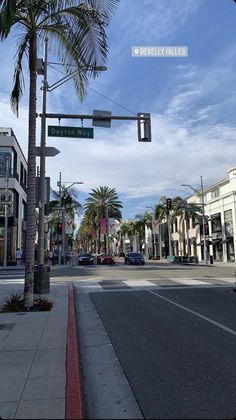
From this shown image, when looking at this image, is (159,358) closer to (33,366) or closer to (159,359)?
(159,359)

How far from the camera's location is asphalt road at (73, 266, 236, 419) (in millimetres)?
5180

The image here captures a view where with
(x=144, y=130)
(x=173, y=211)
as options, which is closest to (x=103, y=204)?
(x=173, y=211)

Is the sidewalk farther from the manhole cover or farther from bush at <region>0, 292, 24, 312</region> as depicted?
bush at <region>0, 292, 24, 312</region>

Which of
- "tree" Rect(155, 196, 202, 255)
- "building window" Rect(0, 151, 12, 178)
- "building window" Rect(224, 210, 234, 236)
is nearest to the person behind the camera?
"building window" Rect(0, 151, 12, 178)

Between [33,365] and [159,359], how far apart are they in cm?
196

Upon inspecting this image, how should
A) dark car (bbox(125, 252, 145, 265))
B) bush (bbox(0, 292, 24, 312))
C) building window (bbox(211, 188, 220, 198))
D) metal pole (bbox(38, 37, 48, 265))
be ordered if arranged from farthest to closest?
building window (bbox(211, 188, 220, 198)), dark car (bbox(125, 252, 145, 265)), metal pole (bbox(38, 37, 48, 265)), bush (bbox(0, 292, 24, 312))

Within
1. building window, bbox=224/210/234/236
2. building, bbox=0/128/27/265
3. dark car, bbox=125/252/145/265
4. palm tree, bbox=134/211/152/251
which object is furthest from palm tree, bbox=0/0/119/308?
palm tree, bbox=134/211/152/251

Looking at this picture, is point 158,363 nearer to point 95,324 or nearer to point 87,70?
point 95,324

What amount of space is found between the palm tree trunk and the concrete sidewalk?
1.01 meters

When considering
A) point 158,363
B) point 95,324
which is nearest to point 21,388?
point 158,363

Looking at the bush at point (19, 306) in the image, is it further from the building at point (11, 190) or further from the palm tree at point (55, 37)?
the building at point (11, 190)

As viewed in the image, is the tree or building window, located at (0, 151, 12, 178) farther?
the tree

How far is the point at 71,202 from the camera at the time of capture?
2450 inches

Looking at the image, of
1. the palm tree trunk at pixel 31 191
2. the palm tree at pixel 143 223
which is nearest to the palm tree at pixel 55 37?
the palm tree trunk at pixel 31 191
